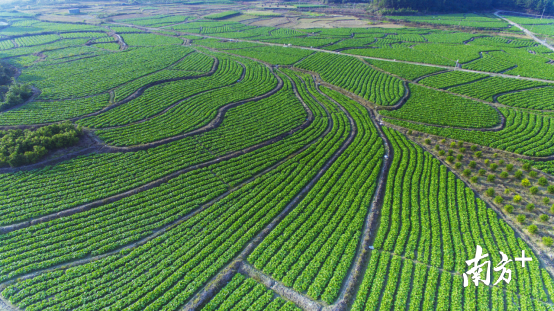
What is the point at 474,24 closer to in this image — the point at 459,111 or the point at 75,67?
the point at 459,111

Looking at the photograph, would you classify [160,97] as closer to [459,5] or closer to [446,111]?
[446,111]

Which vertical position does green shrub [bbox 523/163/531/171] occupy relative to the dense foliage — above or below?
below

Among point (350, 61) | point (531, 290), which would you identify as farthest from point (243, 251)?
point (350, 61)

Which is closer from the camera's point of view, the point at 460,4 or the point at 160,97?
the point at 160,97

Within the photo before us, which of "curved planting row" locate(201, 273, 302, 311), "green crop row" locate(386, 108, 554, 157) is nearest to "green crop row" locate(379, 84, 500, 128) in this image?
"green crop row" locate(386, 108, 554, 157)

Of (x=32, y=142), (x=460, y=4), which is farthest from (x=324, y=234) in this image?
(x=460, y=4)

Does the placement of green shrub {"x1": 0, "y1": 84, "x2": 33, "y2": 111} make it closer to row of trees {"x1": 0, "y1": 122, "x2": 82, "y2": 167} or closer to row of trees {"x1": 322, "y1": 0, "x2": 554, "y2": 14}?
row of trees {"x1": 0, "y1": 122, "x2": 82, "y2": 167}
